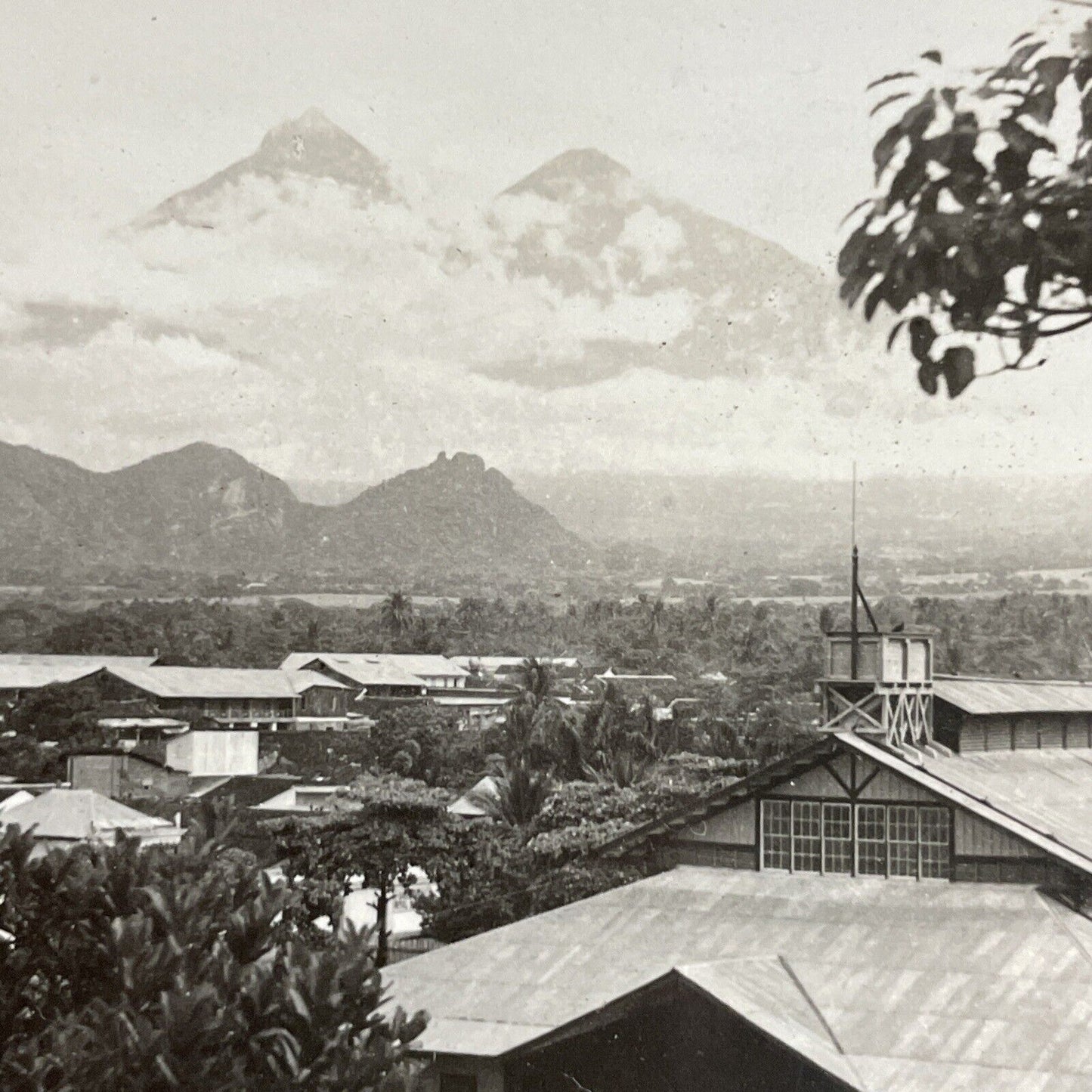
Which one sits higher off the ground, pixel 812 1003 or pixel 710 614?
pixel 710 614

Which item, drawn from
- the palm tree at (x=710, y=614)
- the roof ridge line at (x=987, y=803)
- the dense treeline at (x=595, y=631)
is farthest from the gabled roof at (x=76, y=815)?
the palm tree at (x=710, y=614)

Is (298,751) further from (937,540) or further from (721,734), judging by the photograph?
(937,540)

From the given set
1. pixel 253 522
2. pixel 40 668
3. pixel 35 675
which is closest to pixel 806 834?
pixel 253 522

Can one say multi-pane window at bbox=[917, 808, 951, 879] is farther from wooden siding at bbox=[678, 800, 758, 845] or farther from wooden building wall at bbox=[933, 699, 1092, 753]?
wooden building wall at bbox=[933, 699, 1092, 753]

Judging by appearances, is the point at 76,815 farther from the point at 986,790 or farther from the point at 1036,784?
the point at 1036,784

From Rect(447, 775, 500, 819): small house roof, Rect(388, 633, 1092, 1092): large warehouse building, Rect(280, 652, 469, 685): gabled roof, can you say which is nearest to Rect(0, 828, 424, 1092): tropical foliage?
Rect(388, 633, 1092, 1092): large warehouse building

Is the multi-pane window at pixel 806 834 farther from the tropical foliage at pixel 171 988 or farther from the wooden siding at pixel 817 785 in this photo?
the tropical foliage at pixel 171 988
